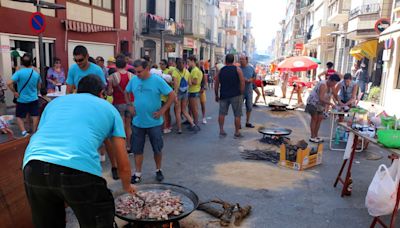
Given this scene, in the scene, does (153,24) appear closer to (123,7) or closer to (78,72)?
(123,7)

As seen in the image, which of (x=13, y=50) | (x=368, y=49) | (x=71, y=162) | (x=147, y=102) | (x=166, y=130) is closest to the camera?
(x=71, y=162)

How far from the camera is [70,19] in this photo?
14.8m

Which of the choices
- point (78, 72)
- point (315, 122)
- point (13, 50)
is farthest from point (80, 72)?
point (13, 50)

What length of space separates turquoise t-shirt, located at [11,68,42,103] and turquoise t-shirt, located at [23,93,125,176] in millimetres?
5154

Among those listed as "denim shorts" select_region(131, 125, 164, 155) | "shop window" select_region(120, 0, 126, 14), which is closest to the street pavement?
"denim shorts" select_region(131, 125, 164, 155)

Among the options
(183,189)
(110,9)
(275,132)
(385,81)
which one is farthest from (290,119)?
(110,9)

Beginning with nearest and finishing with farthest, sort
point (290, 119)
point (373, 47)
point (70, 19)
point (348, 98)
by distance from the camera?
point (348, 98)
point (290, 119)
point (70, 19)
point (373, 47)

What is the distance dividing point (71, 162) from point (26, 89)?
560cm

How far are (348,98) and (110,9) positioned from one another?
44.8 feet

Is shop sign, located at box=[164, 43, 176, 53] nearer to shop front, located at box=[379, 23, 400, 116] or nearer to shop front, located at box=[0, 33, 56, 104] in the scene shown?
shop front, located at box=[0, 33, 56, 104]

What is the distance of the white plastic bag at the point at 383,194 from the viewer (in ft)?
12.2

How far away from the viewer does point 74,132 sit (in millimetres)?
2453

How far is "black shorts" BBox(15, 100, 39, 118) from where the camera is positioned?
7.41 meters

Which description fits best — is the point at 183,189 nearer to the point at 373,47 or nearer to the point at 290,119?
the point at 290,119
